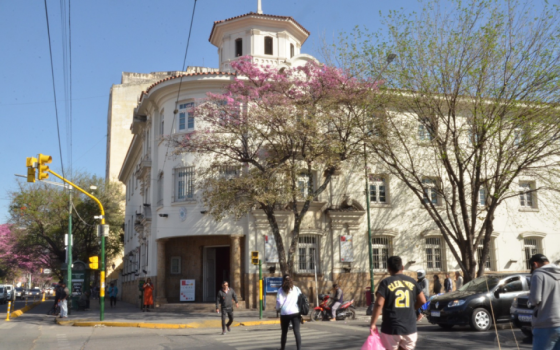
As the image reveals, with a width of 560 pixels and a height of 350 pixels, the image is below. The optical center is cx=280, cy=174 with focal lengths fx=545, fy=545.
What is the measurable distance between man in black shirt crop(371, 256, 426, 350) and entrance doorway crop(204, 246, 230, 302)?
2259 centimetres

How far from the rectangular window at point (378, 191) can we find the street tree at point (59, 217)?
24.6 m

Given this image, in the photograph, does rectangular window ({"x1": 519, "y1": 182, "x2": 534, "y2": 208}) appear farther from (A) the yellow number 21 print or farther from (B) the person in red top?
(A) the yellow number 21 print

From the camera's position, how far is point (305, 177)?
26.8 m

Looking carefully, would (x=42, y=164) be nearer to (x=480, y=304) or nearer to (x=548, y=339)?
(x=480, y=304)

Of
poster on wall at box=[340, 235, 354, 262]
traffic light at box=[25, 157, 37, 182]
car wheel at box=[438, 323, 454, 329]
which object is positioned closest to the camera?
car wheel at box=[438, 323, 454, 329]

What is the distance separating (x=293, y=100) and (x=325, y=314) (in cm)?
839

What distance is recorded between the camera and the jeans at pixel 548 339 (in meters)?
6.12

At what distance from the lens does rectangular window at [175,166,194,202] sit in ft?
86.9

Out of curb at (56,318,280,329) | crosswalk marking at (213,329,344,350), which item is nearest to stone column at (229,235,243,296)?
curb at (56,318,280,329)

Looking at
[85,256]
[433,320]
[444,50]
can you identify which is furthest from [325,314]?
[85,256]

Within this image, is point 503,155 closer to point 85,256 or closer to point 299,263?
point 299,263

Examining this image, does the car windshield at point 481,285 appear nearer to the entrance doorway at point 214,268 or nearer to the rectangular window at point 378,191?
the rectangular window at point 378,191

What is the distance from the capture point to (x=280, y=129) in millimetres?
21547

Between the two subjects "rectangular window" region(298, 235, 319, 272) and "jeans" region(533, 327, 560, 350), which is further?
"rectangular window" region(298, 235, 319, 272)
